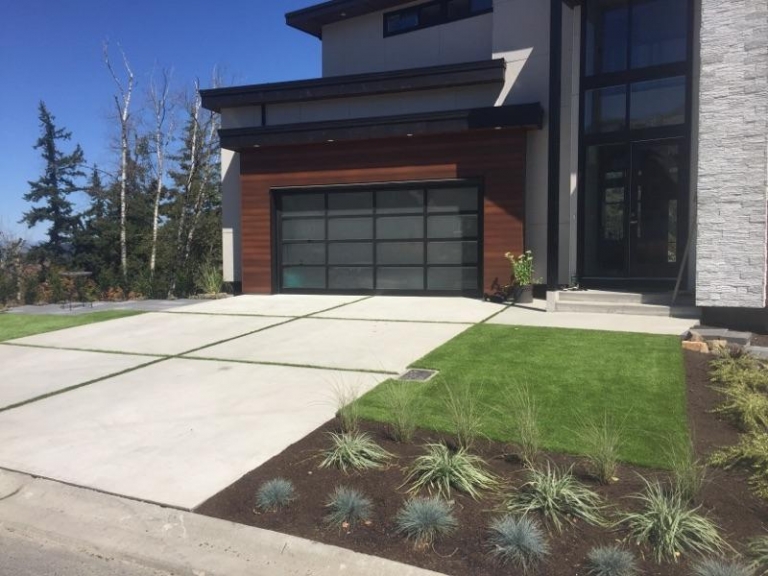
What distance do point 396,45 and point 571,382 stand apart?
1264 cm

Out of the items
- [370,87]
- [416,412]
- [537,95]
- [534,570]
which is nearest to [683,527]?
[534,570]

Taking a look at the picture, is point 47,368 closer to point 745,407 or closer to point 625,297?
point 745,407

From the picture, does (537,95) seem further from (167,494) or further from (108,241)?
(108,241)

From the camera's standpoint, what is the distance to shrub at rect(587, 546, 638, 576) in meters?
3.00

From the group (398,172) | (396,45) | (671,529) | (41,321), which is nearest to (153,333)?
(41,321)

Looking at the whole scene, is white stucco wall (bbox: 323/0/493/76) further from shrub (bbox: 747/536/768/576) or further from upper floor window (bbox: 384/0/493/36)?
shrub (bbox: 747/536/768/576)

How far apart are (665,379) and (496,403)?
1946 millimetres

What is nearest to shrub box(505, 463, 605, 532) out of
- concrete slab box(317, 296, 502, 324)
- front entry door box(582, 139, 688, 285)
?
concrete slab box(317, 296, 502, 324)

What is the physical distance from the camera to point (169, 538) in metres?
3.67

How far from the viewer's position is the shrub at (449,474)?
399 cm

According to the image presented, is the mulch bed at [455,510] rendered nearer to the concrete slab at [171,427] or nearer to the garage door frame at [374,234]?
the concrete slab at [171,427]

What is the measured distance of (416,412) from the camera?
17.3 feet

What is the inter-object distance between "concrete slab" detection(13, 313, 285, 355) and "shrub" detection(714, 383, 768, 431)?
6735mm

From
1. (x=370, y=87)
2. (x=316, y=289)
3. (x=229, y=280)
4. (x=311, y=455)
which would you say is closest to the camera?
(x=311, y=455)
